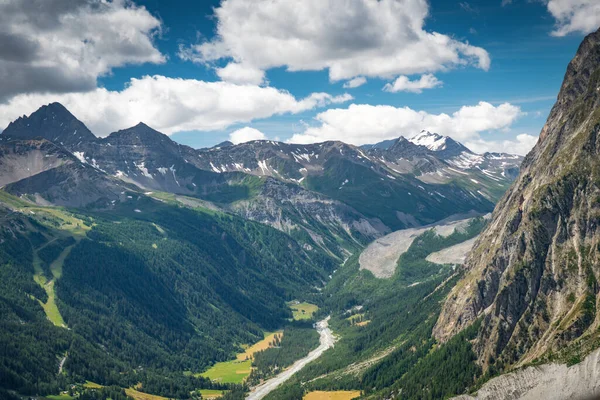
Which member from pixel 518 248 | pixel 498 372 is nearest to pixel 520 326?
pixel 498 372

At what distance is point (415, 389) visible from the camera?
189750 millimetres

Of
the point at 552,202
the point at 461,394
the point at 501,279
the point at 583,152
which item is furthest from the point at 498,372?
the point at 583,152

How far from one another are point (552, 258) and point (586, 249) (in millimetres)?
11245

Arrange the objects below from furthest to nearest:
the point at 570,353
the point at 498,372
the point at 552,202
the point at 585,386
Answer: the point at 552,202
the point at 498,372
the point at 570,353
the point at 585,386

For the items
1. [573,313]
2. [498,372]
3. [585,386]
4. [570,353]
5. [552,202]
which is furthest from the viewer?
[552,202]

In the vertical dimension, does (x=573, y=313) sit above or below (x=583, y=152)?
below

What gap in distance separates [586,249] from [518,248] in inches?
964

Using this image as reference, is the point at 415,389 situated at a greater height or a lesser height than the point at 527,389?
lesser

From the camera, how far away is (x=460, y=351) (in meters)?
192

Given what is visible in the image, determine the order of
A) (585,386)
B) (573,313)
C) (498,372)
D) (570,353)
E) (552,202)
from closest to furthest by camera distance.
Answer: (585,386) → (570,353) → (573,313) → (498,372) → (552,202)

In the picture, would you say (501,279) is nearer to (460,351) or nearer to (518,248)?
(518,248)

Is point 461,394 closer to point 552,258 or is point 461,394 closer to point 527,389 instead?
point 527,389

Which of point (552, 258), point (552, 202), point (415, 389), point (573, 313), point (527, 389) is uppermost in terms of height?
point (552, 202)

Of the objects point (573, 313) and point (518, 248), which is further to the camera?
point (518, 248)
